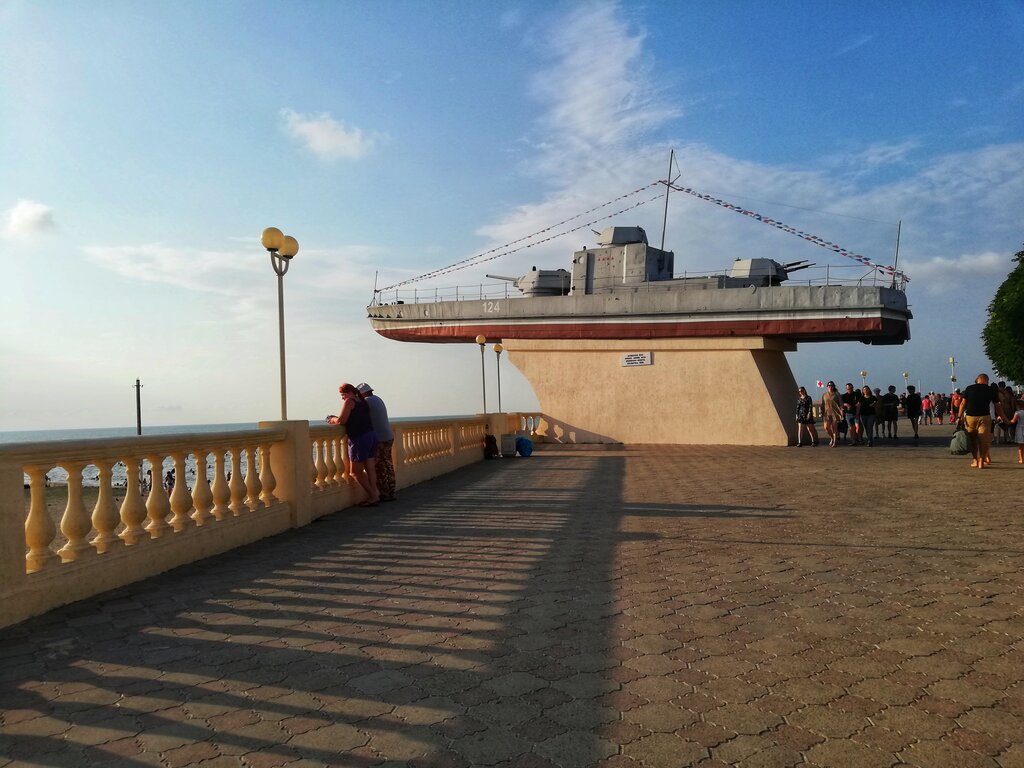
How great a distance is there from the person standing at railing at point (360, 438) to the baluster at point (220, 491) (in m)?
2.80

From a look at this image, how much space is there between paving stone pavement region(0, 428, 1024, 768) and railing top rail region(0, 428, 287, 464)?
44.4 inches

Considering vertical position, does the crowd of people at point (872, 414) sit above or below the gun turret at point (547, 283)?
below

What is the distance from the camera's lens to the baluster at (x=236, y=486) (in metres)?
7.53

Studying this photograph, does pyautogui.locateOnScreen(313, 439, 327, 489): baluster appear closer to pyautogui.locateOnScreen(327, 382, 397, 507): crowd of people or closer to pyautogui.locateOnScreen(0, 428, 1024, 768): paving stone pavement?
pyautogui.locateOnScreen(327, 382, 397, 507): crowd of people

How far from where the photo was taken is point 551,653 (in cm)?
405

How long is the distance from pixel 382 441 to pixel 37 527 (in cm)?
598

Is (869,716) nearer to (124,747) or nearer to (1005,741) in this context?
(1005,741)

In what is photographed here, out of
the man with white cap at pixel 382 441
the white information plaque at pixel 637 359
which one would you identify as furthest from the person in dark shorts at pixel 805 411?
the man with white cap at pixel 382 441

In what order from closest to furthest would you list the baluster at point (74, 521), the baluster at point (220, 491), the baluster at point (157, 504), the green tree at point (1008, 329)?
1. the baluster at point (74, 521)
2. the baluster at point (157, 504)
3. the baluster at point (220, 491)
4. the green tree at point (1008, 329)

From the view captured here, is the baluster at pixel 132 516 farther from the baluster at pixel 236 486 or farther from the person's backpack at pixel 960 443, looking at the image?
the person's backpack at pixel 960 443

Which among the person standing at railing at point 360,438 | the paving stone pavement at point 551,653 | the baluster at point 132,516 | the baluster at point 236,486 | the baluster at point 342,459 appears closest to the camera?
the paving stone pavement at point 551,653

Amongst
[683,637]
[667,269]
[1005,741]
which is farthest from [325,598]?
[667,269]

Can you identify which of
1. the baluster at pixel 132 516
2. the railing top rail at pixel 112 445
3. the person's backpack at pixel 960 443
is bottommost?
the person's backpack at pixel 960 443

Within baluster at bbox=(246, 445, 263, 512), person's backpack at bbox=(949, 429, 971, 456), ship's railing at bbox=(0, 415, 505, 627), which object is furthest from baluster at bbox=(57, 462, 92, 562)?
person's backpack at bbox=(949, 429, 971, 456)
